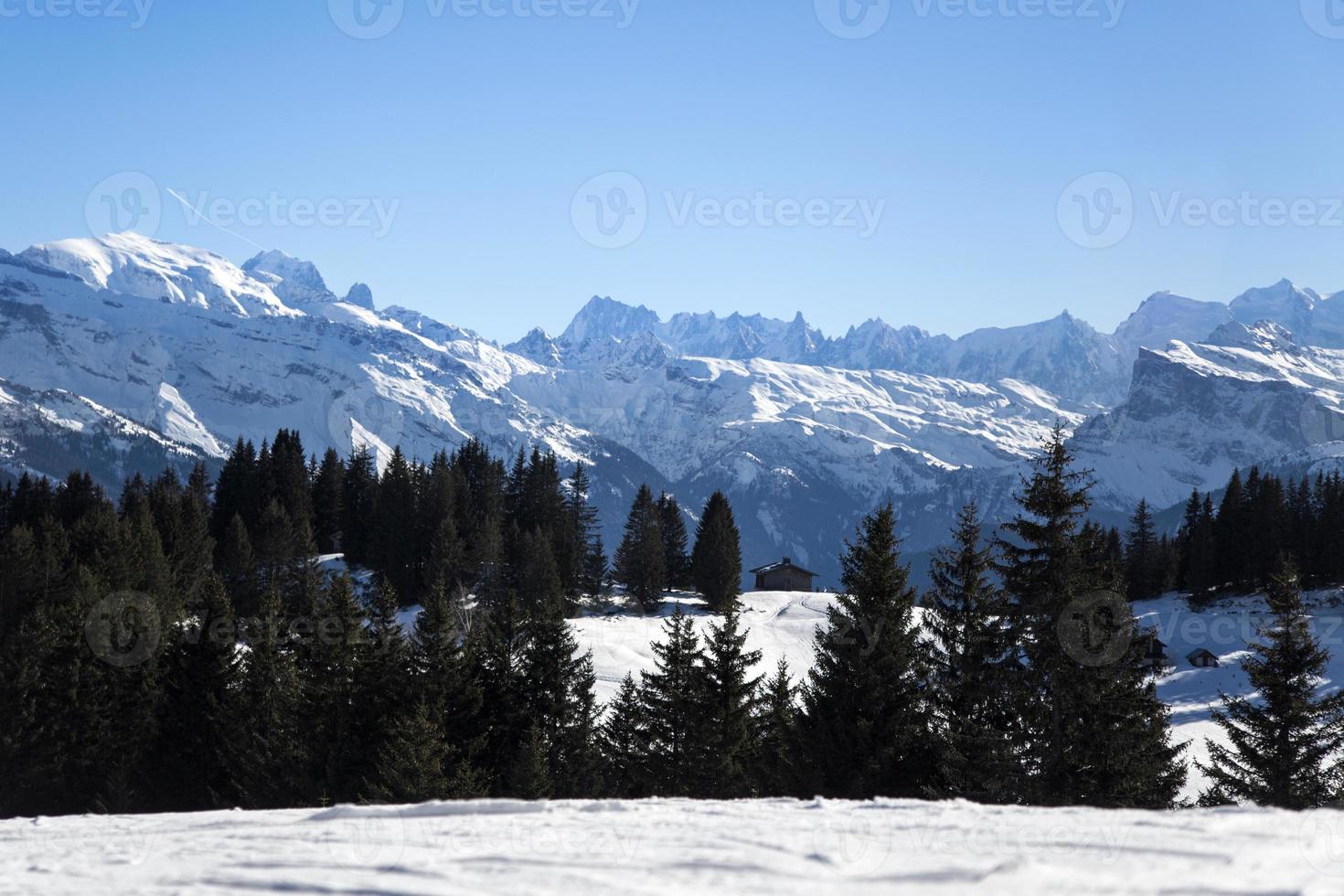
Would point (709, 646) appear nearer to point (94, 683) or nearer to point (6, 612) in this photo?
point (94, 683)

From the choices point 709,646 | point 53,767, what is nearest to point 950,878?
point 709,646

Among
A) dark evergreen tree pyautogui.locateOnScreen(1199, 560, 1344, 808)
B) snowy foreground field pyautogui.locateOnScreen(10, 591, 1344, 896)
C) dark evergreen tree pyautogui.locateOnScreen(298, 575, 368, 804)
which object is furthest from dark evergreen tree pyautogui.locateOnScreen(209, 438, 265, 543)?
snowy foreground field pyautogui.locateOnScreen(10, 591, 1344, 896)

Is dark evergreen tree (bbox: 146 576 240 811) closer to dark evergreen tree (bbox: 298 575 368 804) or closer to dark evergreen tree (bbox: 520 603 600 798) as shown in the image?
dark evergreen tree (bbox: 298 575 368 804)

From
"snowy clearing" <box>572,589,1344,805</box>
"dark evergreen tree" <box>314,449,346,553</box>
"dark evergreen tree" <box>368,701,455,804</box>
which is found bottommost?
"snowy clearing" <box>572,589,1344,805</box>

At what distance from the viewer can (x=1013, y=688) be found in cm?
2333

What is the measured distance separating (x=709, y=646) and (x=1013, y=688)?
11.5 m

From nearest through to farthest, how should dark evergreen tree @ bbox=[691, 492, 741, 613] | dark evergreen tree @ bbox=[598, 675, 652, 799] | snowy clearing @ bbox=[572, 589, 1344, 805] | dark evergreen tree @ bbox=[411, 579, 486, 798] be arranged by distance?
1. dark evergreen tree @ bbox=[411, 579, 486, 798]
2. dark evergreen tree @ bbox=[598, 675, 652, 799]
3. snowy clearing @ bbox=[572, 589, 1344, 805]
4. dark evergreen tree @ bbox=[691, 492, 741, 613]

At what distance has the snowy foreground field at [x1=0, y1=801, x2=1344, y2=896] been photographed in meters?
9.52

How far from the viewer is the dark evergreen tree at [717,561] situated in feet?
277

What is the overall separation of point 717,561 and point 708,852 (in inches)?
2935

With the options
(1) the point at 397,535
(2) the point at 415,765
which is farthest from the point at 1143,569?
(2) the point at 415,765

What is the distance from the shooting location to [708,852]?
10609 millimetres

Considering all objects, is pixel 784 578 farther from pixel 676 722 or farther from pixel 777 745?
pixel 777 745

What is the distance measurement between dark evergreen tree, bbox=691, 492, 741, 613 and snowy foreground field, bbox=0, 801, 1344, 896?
69.8m
